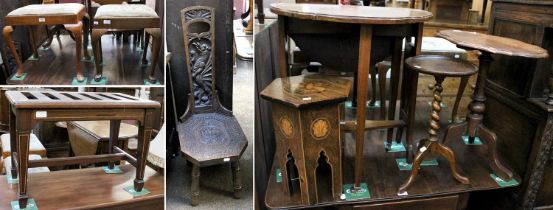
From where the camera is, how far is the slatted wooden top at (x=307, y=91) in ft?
5.26

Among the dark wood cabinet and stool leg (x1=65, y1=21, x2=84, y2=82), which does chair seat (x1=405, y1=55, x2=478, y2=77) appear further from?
stool leg (x1=65, y1=21, x2=84, y2=82)

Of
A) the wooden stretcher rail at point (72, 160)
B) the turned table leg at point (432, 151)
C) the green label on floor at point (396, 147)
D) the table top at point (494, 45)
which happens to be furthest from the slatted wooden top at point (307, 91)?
the wooden stretcher rail at point (72, 160)

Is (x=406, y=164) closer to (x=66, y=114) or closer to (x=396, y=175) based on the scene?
(x=396, y=175)

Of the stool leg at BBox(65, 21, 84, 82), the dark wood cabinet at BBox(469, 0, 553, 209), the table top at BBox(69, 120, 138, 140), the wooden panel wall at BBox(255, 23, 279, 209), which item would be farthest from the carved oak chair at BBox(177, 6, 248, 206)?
the dark wood cabinet at BBox(469, 0, 553, 209)

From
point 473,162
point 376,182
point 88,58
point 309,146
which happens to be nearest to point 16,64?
point 88,58

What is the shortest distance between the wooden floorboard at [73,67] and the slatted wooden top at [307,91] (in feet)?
3.32

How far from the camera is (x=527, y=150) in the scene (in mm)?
2141

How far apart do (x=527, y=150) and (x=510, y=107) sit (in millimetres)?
275

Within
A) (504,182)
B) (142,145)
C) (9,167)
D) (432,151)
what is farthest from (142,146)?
(504,182)

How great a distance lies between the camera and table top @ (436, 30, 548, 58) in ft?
5.71

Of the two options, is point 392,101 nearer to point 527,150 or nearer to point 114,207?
point 527,150

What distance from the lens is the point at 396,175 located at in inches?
83.0

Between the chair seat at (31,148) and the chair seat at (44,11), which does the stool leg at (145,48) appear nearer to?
the chair seat at (44,11)

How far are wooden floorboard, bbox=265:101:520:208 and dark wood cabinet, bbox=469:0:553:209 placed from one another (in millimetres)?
107
